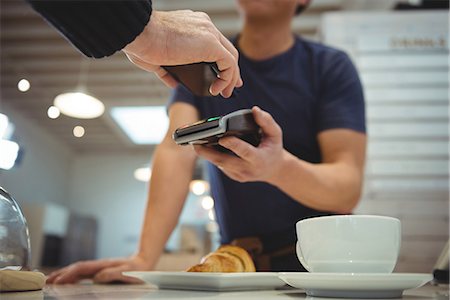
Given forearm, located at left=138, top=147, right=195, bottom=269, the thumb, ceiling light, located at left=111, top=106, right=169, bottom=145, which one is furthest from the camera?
ceiling light, located at left=111, top=106, right=169, bottom=145

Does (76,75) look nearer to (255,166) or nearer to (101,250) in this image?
(101,250)

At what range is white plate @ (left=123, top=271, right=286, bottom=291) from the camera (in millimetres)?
586

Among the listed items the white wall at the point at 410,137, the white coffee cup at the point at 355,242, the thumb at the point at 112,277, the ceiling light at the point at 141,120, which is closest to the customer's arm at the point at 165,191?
the thumb at the point at 112,277

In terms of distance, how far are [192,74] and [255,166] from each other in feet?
0.71

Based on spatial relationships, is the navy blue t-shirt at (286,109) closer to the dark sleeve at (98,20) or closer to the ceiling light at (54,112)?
the ceiling light at (54,112)

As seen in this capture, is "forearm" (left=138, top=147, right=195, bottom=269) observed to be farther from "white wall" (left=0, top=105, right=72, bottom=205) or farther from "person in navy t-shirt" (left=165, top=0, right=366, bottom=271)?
"white wall" (left=0, top=105, right=72, bottom=205)

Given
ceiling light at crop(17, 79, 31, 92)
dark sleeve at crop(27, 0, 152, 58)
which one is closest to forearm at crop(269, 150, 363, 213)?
dark sleeve at crop(27, 0, 152, 58)

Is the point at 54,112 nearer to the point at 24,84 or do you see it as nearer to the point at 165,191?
the point at 24,84

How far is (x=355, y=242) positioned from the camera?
569 millimetres

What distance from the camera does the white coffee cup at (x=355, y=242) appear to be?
1.86 ft

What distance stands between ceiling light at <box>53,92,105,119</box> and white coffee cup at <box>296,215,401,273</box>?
3851 millimetres

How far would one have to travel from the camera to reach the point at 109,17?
0.52 m

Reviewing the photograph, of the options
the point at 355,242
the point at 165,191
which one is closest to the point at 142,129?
the point at 165,191

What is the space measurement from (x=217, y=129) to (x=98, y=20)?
0.21 meters
